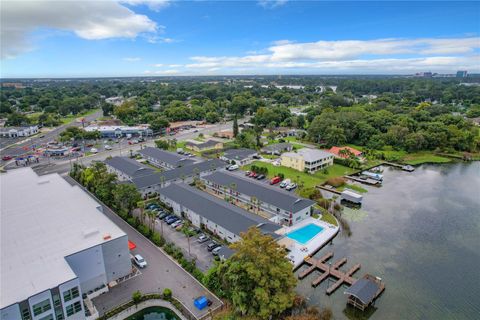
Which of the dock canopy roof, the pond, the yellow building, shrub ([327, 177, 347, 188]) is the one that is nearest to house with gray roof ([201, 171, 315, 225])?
the dock canopy roof

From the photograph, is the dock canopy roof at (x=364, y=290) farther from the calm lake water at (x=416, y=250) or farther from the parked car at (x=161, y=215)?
the parked car at (x=161, y=215)

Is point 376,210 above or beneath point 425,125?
beneath

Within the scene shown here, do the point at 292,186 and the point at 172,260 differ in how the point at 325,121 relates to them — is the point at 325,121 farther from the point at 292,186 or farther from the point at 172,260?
the point at 172,260

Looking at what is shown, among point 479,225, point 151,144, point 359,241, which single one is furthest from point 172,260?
point 151,144

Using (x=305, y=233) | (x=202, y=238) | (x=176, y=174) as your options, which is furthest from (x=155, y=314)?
(x=176, y=174)

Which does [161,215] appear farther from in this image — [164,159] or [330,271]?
[164,159]

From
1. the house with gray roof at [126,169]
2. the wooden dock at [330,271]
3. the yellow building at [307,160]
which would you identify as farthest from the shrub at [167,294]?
the yellow building at [307,160]
